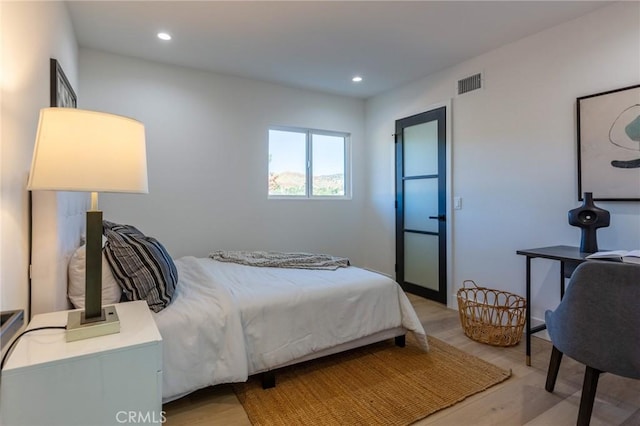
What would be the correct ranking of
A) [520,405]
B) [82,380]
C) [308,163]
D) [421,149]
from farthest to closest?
[308,163]
[421,149]
[520,405]
[82,380]

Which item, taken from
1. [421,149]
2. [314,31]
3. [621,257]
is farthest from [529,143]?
[314,31]

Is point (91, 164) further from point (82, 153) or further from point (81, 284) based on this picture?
point (81, 284)

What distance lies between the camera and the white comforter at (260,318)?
5.78 ft

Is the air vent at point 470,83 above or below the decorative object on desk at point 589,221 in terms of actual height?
above

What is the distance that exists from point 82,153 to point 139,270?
890 mm

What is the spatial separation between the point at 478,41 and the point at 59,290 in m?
3.59

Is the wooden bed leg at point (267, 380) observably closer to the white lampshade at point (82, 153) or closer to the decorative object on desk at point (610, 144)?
the white lampshade at point (82, 153)

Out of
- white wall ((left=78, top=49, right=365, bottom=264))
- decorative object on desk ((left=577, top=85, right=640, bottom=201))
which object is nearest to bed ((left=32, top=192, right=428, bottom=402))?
white wall ((left=78, top=49, right=365, bottom=264))

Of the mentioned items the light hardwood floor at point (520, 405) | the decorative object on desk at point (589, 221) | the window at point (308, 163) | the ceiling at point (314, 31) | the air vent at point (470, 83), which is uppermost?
the ceiling at point (314, 31)

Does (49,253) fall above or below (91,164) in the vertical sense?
below

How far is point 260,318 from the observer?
197cm

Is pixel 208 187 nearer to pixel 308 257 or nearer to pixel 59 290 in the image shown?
pixel 308 257

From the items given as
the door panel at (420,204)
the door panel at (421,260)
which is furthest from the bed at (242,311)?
the door panel at (420,204)

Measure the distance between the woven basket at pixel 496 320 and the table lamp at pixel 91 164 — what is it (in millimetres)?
2593
